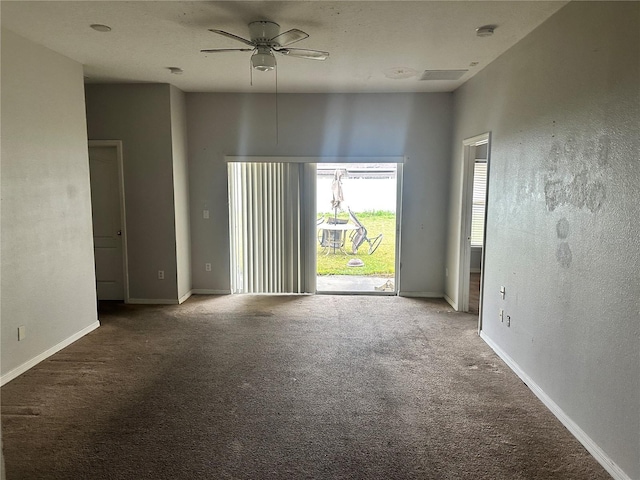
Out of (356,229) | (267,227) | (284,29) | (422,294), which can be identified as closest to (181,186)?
(267,227)

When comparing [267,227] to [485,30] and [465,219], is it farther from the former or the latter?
[485,30]

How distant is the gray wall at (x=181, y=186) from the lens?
5200mm

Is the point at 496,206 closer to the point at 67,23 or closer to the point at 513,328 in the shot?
the point at 513,328

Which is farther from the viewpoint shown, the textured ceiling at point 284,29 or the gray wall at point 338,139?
the gray wall at point 338,139

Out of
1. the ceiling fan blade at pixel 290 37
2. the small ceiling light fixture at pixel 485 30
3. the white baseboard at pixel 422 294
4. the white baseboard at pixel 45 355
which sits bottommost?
the white baseboard at pixel 45 355

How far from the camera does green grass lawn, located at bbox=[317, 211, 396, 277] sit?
733 cm

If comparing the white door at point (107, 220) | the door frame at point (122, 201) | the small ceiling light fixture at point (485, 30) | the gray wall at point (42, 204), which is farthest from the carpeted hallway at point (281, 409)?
the small ceiling light fixture at point (485, 30)

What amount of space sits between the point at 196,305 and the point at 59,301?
1683 millimetres

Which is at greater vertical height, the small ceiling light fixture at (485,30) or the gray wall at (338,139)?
the small ceiling light fixture at (485,30)

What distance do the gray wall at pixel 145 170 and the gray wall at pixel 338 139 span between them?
541mm

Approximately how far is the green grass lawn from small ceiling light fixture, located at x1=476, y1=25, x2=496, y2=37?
407 centimetres

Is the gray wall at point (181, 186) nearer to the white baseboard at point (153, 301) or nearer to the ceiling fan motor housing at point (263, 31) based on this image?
the white baseboard at point (153, 301)

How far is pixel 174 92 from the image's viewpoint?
5164mm

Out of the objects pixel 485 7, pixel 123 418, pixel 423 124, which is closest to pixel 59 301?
pixel 123 418
